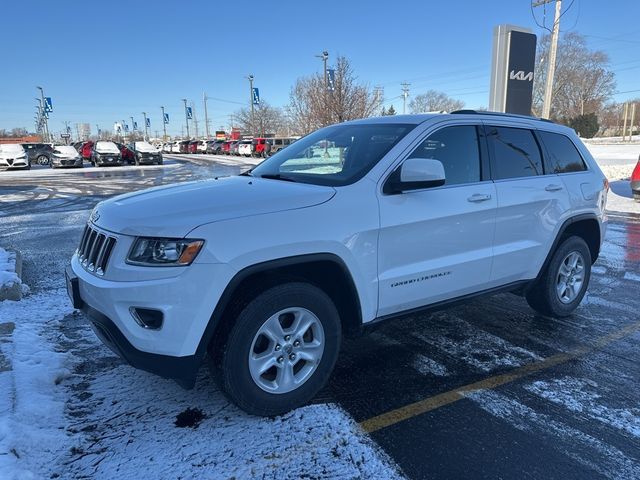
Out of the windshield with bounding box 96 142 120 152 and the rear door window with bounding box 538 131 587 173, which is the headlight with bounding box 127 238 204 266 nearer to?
the rear door window with bounding box 538 131 587 173

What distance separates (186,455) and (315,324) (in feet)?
3.45

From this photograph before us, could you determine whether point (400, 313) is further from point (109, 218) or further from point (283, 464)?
point (109, 218)

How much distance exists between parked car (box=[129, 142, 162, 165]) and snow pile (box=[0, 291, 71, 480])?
3149 centimetres

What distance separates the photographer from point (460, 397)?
3.34 meters

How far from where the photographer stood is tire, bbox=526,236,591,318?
4645 mm

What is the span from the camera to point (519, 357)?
399cm

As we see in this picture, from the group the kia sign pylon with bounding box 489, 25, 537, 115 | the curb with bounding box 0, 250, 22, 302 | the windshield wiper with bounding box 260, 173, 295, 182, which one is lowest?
the curb with bounding box 0, 250, 22, 302

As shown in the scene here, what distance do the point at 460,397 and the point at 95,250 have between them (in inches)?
101

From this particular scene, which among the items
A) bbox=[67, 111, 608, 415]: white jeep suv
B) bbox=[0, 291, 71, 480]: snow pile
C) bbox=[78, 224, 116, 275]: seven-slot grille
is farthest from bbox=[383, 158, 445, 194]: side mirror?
bbox=[0, 291, 71, 480]: snow pile

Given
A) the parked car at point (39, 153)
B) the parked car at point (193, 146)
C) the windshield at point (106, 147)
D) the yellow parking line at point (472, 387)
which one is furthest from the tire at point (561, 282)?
the parked car at point (193, 146)

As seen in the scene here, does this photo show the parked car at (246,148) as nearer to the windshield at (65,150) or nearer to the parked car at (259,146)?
the parked car at (259,146)

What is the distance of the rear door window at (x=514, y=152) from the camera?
13.4 feet

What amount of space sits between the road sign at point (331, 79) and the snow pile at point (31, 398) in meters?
25.7

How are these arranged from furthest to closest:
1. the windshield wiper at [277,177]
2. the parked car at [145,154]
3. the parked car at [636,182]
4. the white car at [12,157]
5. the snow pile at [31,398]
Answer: the parked car at [145,154]
the white car at [12,157]
the parked car at [636,182]
the windshield wiper at [277,177]
the snow pile at [31,398]
